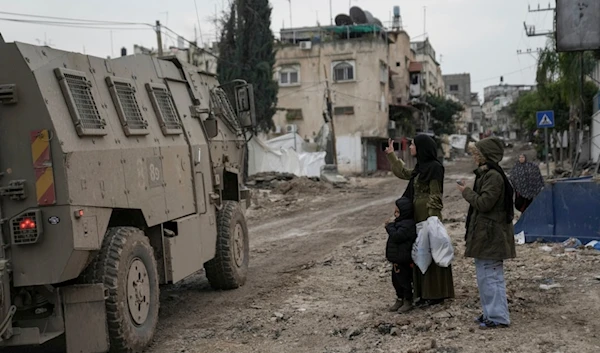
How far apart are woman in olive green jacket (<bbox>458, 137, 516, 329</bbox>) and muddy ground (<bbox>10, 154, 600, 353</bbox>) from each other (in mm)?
256

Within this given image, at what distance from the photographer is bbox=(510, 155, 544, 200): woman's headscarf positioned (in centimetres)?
1252

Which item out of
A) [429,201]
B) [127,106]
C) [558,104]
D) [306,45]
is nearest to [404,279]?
[429,201]

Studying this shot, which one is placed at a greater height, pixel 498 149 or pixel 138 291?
pixel 498 149

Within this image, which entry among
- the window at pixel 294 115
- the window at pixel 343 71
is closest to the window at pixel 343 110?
the window at pixel 343 71

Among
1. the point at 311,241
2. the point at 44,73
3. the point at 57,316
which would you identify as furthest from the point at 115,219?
the point at 311,241

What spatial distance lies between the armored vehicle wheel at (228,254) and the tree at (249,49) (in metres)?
22.0

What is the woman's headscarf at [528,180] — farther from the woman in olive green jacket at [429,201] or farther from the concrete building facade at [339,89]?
the concrete building facade at [339,89]

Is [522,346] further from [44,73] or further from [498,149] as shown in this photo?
[44,73]

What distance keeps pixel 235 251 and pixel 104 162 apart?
3541 millimetres

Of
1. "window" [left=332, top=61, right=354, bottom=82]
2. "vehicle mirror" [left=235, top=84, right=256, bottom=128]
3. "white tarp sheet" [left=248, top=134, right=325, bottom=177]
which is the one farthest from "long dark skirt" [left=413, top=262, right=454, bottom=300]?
"window" [left=332, top=61, right=354, bottom=82]

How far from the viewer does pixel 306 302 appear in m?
7.67

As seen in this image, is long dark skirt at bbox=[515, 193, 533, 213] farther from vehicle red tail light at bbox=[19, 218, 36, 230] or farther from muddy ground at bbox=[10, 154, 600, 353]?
vehicle red tail light at bbox=[19, 218, 36, 230]

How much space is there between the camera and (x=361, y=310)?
708 cm

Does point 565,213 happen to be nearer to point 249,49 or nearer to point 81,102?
point 81,102
